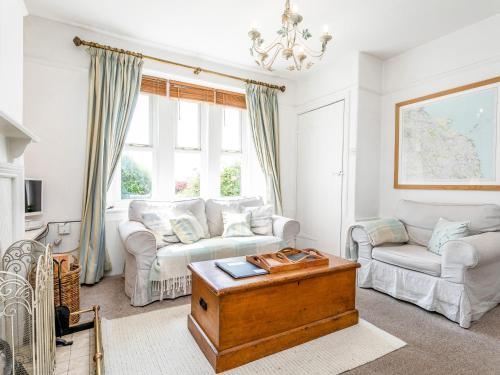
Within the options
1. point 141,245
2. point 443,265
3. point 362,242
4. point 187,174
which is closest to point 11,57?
point 141,245

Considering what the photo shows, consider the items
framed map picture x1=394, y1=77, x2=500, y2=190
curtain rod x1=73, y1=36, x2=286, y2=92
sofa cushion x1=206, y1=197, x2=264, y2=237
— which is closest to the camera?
framed map picture x1=394, y1=77, x2=500, y2=190

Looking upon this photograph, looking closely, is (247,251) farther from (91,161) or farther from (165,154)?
(91,161)

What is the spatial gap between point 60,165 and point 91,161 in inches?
12.6

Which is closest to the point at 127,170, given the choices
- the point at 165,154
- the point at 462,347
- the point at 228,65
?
the point at 165,154

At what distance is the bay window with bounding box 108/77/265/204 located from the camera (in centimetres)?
349

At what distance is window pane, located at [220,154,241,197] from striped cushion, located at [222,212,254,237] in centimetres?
78

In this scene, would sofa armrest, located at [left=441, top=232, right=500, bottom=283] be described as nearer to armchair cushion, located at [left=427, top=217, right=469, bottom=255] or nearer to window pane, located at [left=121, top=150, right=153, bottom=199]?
armchair cushion, located at [left=427, top=217, right=469, bottom=255]

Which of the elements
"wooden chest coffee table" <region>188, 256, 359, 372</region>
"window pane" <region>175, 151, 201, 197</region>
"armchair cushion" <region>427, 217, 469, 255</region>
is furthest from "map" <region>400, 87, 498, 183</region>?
"window pane" <region>175, 151, 201, 197</region>

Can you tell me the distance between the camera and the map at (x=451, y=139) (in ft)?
8.99

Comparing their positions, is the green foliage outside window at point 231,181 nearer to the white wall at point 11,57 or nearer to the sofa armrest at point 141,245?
the sofa armrest at point 141,245

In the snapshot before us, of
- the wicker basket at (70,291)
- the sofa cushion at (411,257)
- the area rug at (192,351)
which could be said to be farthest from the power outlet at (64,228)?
the sofa cushion at (411,257)

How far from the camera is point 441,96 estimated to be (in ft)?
10.1

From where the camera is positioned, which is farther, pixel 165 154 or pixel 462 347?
pixel 165 154

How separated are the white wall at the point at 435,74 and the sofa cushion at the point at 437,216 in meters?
0.18
